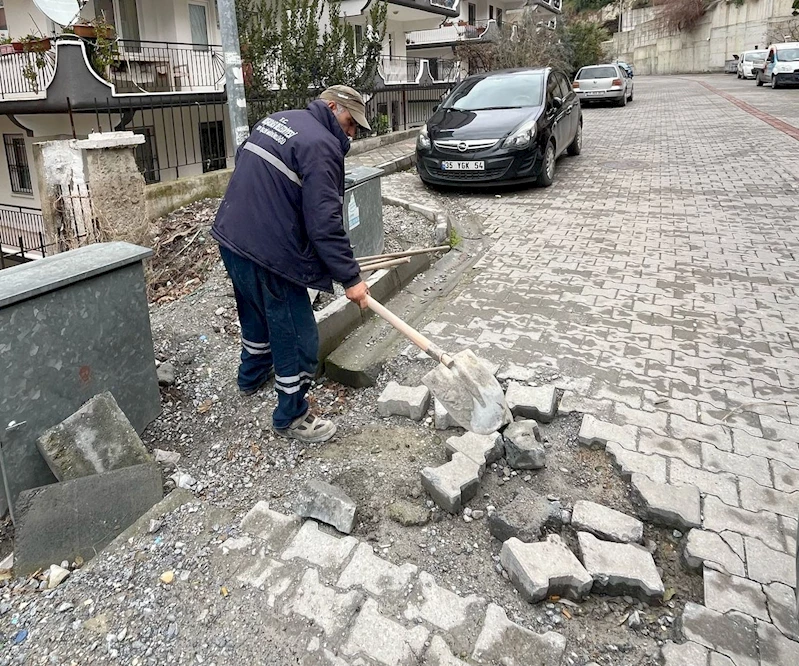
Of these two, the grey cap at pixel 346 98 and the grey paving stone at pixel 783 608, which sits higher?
the grey cap at pixel 346 98

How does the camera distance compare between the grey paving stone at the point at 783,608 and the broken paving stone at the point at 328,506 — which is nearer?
the grey paving stone at the point at 783,608

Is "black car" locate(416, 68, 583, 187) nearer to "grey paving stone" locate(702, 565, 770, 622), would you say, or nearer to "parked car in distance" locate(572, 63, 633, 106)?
"grey paving stone" locate(702, 565, 770, 622)

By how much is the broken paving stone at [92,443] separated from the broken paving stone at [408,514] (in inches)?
49.5

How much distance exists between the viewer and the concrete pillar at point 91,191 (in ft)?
20.6

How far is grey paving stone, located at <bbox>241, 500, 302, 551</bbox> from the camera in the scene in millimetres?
2721

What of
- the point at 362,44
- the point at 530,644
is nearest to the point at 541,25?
the point at 362,44

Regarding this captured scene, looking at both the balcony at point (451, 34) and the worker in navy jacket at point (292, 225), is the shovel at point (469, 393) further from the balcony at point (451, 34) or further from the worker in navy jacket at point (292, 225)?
the balcony at point (451, 34)

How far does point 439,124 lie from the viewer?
9602 mm

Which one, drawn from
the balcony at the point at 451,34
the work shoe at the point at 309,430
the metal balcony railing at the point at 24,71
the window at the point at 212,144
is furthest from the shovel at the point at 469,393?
the balcony at the point at 451,34

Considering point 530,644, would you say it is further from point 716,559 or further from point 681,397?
point 681,397

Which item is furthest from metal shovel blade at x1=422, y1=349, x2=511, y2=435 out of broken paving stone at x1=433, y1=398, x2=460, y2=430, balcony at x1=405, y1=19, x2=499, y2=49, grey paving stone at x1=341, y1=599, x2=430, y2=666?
balcony at x1=405, y1=19, x2=499, y2=49

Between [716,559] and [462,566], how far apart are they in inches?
40.8

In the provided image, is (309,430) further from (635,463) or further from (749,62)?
(749,62)

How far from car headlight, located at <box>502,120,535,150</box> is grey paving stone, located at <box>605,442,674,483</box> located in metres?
6.43
